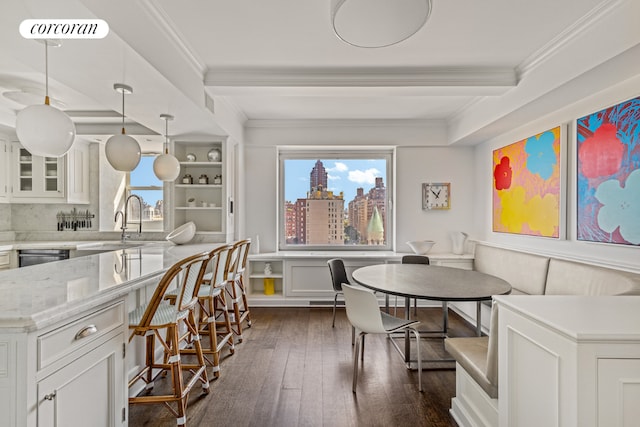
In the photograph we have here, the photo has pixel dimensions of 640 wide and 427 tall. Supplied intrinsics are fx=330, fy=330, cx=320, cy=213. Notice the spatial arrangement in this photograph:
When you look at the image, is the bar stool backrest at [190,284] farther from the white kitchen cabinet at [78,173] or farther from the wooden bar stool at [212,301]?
the white kitchen cabinet at [78,173]

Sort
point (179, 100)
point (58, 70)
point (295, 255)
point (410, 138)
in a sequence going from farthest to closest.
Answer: point (410, 138) → point (295, 255) → point (179, 100) → point (58, 70)

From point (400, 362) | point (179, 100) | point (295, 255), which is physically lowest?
point (400, 362)

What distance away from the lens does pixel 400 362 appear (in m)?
2.86

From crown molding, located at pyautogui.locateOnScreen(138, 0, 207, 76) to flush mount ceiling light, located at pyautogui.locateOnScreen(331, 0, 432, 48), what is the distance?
1.14 m

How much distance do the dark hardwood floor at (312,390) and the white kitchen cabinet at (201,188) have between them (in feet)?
5.49

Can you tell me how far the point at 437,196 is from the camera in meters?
4.74

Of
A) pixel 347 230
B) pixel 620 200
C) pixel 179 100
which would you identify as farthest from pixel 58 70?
pixel 620 200

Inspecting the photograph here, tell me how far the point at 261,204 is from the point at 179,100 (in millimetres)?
2143

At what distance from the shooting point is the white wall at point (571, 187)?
241 centimetres

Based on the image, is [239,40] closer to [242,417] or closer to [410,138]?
[242,417]

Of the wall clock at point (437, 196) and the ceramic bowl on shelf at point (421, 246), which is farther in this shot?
the wall clock at point (437, 196)

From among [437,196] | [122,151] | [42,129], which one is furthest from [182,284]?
[437,196]

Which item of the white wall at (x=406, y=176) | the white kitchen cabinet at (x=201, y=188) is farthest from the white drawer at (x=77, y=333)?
the white wall at (x=406, y=176)

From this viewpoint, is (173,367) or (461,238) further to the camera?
(461,238)
